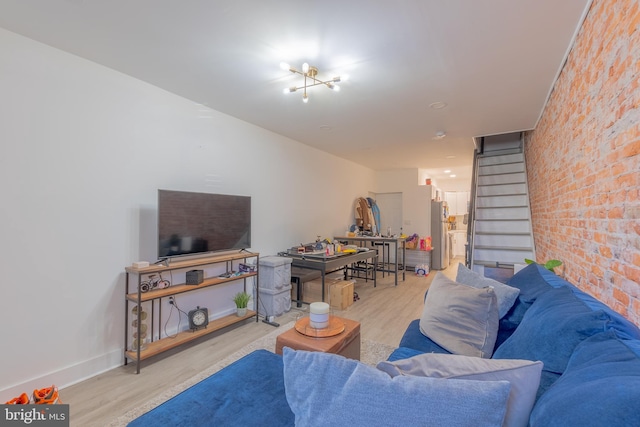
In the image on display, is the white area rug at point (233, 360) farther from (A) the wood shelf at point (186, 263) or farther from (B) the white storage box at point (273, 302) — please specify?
(A) the wood shelf at point (186, 263)

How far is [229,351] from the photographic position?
277cm

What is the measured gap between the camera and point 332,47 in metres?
2.22

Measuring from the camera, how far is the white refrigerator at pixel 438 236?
7047mm

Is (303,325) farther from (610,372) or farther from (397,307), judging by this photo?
(397,307)

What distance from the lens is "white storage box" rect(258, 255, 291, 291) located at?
369 cm

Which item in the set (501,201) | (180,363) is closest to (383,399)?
(180,363)

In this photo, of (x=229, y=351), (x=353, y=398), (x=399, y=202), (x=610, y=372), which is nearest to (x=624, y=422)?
(x=610, y=372)

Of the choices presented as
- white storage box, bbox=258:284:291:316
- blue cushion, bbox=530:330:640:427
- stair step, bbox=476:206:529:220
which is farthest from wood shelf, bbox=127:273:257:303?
stair step, bbox=476:206:529:220

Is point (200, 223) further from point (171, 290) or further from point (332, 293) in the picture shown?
point (332, 293)

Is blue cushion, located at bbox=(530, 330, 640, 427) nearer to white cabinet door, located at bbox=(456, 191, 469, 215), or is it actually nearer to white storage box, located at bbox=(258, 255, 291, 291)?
white storage box, located at bbox=(258, 255, 291, 291)

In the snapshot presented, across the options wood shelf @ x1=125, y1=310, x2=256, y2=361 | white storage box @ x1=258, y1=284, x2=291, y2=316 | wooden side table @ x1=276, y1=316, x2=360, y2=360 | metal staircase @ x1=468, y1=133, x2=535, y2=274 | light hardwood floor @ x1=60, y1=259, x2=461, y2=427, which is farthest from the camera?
metal staircase @ x1=468, y1=133, x2=535, y2=274

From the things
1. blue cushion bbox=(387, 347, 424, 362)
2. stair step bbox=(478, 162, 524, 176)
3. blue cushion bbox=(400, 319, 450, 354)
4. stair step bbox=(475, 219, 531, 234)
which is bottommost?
blue cushion bbox=(400, 319, 450, 354)

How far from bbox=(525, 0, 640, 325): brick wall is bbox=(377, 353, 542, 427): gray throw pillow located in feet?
3.07

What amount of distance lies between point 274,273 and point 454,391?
3157 mm
